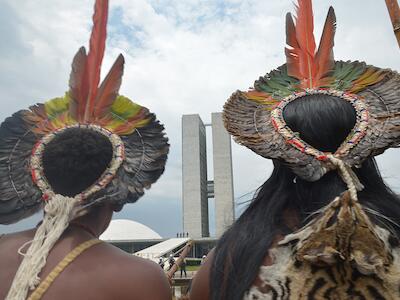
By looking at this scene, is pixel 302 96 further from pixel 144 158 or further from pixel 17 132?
pixel 17 132

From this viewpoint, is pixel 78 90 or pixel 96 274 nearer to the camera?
pixel 96 274

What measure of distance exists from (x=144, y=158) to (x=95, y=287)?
0.66 meters

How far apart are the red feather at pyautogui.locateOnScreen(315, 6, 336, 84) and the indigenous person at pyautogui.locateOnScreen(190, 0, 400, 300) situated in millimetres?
14

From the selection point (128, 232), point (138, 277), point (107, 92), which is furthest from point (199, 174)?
point (138, 277)

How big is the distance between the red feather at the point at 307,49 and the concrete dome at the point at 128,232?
43719 mm

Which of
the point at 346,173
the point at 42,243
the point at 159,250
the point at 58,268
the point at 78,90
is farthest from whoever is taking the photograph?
the point at 159,250

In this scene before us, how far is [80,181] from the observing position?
65.6 inches

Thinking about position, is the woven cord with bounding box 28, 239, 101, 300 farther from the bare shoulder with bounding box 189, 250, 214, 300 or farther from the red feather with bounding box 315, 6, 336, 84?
the red feather with bounding box 315, 6, 336, 84

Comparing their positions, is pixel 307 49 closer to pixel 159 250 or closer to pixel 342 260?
pixel 342 260

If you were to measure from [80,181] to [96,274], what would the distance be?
0.38 m

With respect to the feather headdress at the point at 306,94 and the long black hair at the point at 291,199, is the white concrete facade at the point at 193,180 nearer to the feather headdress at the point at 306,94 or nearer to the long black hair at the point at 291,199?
the feather headdress at the point at 306,94

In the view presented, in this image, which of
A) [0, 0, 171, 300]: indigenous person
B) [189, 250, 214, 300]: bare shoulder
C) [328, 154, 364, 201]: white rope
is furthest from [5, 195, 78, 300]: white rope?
[328, 154, 364, 201]: white rope

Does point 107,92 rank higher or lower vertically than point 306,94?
higher

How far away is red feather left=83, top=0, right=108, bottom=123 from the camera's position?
1.91 meters
